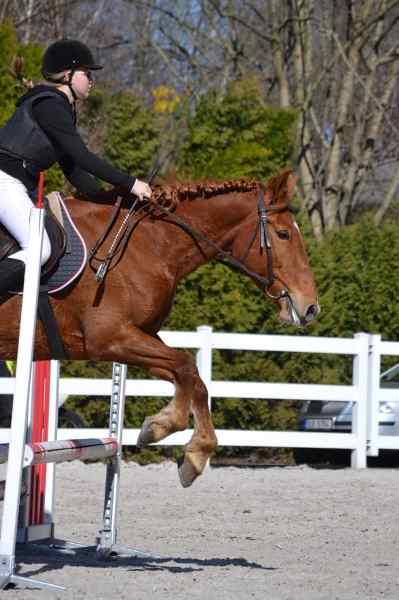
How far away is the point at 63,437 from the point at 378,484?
9.78 ft

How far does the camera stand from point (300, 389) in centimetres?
1169

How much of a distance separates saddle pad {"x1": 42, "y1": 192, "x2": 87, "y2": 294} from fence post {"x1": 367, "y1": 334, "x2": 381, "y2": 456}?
21.9 ft

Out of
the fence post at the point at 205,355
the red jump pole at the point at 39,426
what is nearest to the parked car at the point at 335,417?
the fence post at the point at 205,355

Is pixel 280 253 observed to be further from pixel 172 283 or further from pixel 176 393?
pixel 176 393

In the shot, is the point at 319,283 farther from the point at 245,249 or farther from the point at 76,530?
the point at 245,249

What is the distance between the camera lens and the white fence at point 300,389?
36.9 ft

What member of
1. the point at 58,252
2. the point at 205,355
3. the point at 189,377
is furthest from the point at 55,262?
the point at 205,355

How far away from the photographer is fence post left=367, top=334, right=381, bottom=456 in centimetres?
1172

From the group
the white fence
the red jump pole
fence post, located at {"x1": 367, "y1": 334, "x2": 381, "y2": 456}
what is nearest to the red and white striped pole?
the red jump pole

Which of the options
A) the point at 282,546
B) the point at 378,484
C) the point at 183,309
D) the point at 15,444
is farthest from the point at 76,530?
the point at 183,309

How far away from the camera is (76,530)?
7645mm

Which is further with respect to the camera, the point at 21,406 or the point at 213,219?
the point at 213,219

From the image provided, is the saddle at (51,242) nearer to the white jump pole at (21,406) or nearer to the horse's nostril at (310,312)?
the white jump pole at (21,406)

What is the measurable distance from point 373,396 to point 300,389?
78 centimetres
